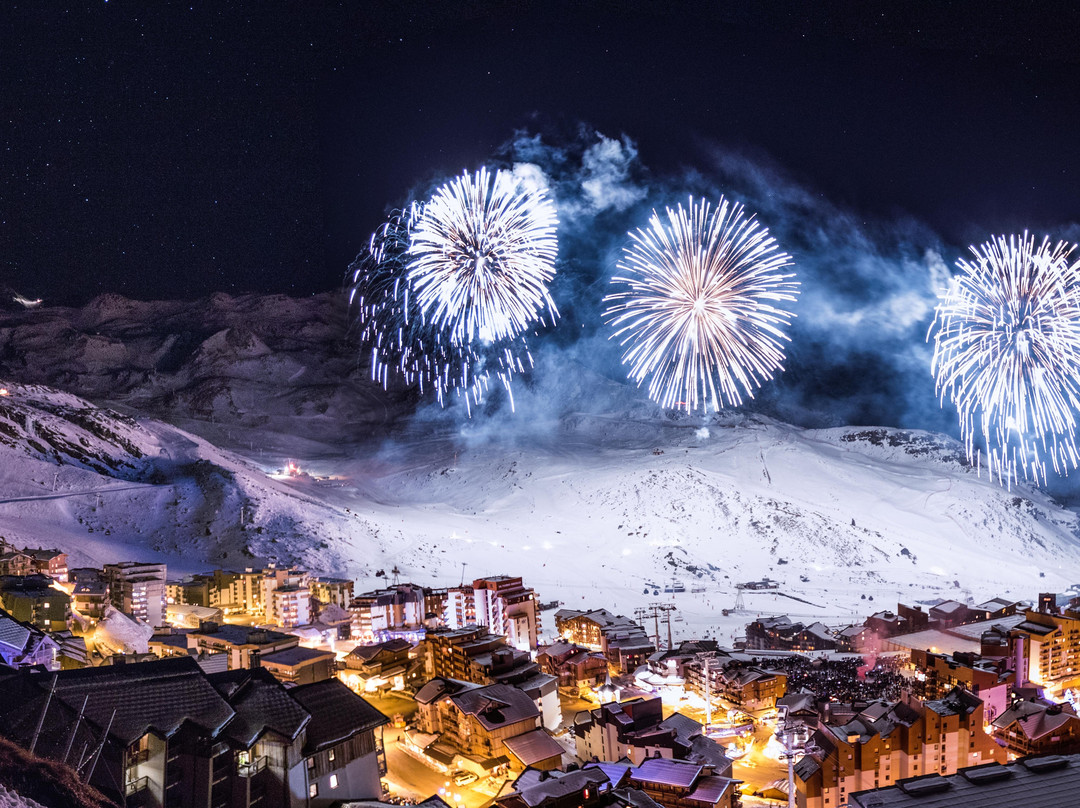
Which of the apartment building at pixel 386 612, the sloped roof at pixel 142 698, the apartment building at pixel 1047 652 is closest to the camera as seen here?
the sloped roof at pixel 142 698

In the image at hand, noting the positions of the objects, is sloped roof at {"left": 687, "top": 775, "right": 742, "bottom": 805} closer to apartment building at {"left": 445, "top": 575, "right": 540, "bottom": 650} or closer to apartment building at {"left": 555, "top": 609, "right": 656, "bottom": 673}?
apartment building at {"left": 555, "top": 609, "right": 656, "bottom": 673}

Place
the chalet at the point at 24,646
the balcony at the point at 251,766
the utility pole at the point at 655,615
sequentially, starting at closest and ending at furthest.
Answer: the balcony at the point at 251,766 < the chalet at the point at 24,646 < the utility pole at the point at 655,615

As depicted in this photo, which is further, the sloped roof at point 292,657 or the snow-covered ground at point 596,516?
the snow-covered ground at point 596,516

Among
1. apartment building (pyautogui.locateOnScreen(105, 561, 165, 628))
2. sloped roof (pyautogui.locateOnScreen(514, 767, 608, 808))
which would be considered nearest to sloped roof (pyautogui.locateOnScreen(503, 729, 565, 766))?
sloped roof (pyautogui.locateOnScreen(514, 767, 608, 808))

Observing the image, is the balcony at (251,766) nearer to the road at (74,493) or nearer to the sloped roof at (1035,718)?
the sloped roof at (1035,718)

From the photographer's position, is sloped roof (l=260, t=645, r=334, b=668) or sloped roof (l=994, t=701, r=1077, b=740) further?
sloped roof (l=260, t=645, r=334, b=668)

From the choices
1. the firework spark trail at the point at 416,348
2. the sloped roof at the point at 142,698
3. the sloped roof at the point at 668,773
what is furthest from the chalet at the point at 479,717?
the firework spark trail at the point at 416,348

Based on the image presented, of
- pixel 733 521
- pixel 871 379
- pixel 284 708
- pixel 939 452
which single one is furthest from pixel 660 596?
pixel 871 379
